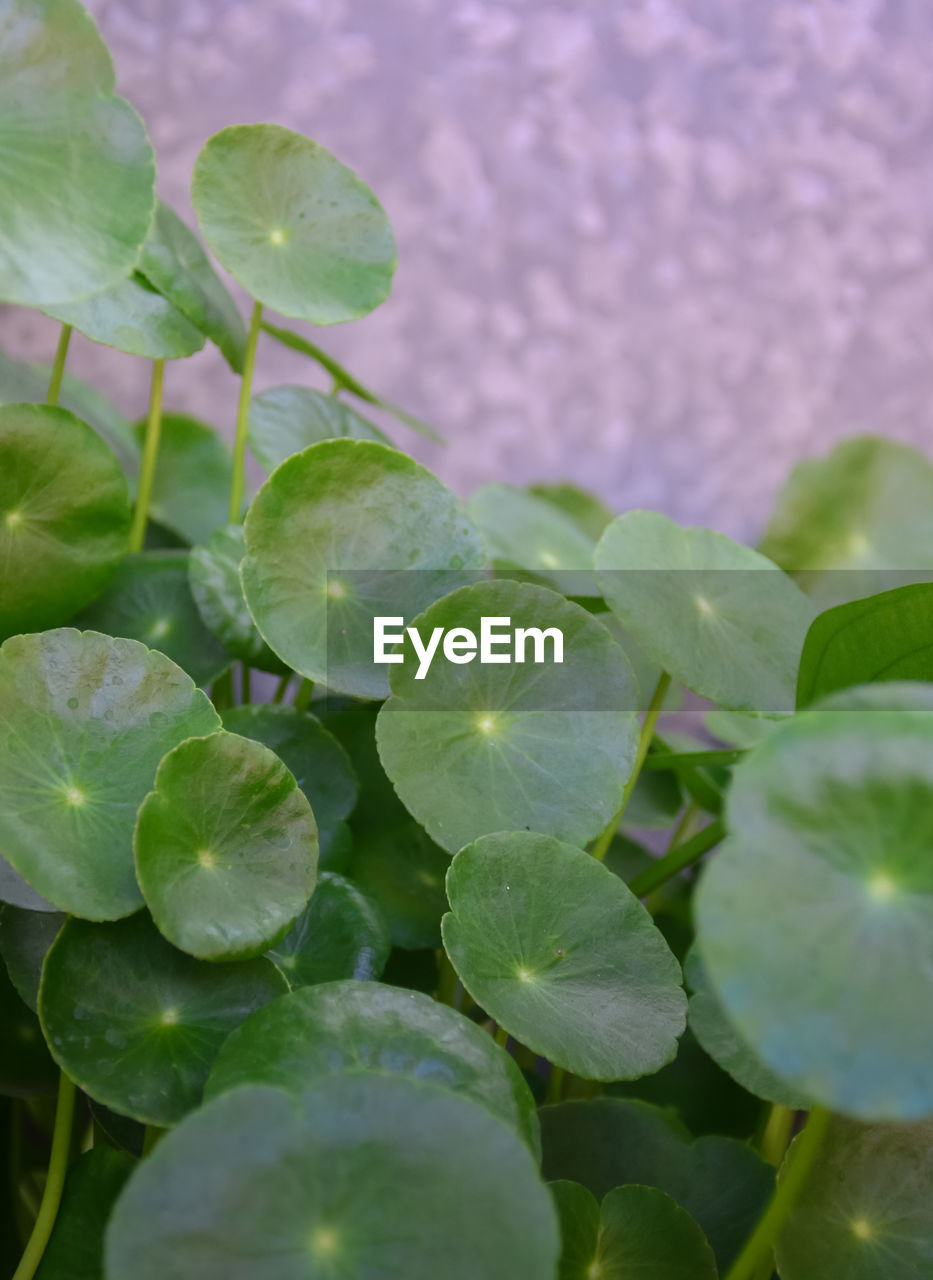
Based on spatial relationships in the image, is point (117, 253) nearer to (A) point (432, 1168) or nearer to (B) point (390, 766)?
(B) point (390, 766)

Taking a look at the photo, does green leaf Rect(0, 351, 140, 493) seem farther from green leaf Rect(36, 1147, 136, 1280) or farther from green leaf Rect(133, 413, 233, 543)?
green leaf Rect(36, 1147, 136, 1280)

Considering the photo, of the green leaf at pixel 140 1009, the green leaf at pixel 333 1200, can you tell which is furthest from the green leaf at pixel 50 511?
the green leaf at pixel 333 1200

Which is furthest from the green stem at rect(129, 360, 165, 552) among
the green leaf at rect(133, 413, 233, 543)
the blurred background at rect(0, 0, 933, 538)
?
the blurred background at rect(0, 0, 933, 538)

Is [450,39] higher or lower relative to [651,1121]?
higher

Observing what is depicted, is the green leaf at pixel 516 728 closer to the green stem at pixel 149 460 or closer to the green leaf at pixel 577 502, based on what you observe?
the green stem at pixel 149 460

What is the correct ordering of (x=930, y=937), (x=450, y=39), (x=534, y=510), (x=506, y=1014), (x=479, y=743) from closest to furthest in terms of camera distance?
(x=930, y=937) < (x=506, y=1014) < (x=479, y=743) < (x=534, y=510) < (x=450, y=39)

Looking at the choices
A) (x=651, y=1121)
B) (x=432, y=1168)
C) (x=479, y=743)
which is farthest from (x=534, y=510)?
(x=432, y=1168)
